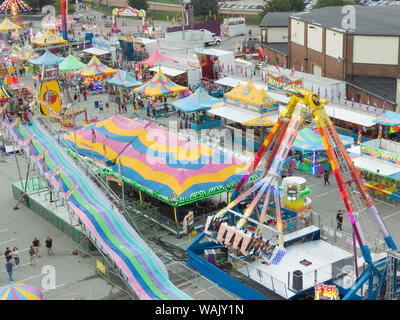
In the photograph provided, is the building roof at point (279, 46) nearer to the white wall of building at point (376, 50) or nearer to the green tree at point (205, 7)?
the white wall of building at point (376, 50)

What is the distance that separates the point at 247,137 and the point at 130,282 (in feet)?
71.7

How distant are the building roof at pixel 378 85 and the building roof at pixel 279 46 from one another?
13981mm

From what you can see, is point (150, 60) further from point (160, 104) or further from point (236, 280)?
point (236, 280)

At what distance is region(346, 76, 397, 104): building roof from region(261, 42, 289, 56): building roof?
1398cm

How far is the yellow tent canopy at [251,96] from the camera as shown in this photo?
Result: 45062 millimetres

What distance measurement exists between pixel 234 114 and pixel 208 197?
13501mm

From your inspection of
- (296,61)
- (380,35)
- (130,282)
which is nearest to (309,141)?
(380,35)

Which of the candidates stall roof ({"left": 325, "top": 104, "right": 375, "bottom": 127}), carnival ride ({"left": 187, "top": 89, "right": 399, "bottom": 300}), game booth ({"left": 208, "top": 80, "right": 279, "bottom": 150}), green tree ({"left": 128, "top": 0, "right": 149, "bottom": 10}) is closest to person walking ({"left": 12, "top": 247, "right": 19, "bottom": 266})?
A: carnival ride ({"left": 187, "top": 89, "right": 399, "bottom": 300})

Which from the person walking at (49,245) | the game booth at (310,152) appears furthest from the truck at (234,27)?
the person walking at (49,245)

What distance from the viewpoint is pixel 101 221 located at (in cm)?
2938

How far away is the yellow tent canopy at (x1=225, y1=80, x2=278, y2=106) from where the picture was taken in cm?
4506

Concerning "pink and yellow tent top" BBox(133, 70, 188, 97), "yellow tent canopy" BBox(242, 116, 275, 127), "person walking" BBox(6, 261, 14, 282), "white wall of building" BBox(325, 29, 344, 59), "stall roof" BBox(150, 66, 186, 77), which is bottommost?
"person walking" BBox(6, 261, 14, 282)

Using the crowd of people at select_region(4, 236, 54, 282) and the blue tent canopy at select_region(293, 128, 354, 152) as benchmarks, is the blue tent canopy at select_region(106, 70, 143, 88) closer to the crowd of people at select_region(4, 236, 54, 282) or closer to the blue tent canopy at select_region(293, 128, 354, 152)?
the blue tent canopy at select_region(293, 128, 354, 152)

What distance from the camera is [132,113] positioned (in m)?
55.3
